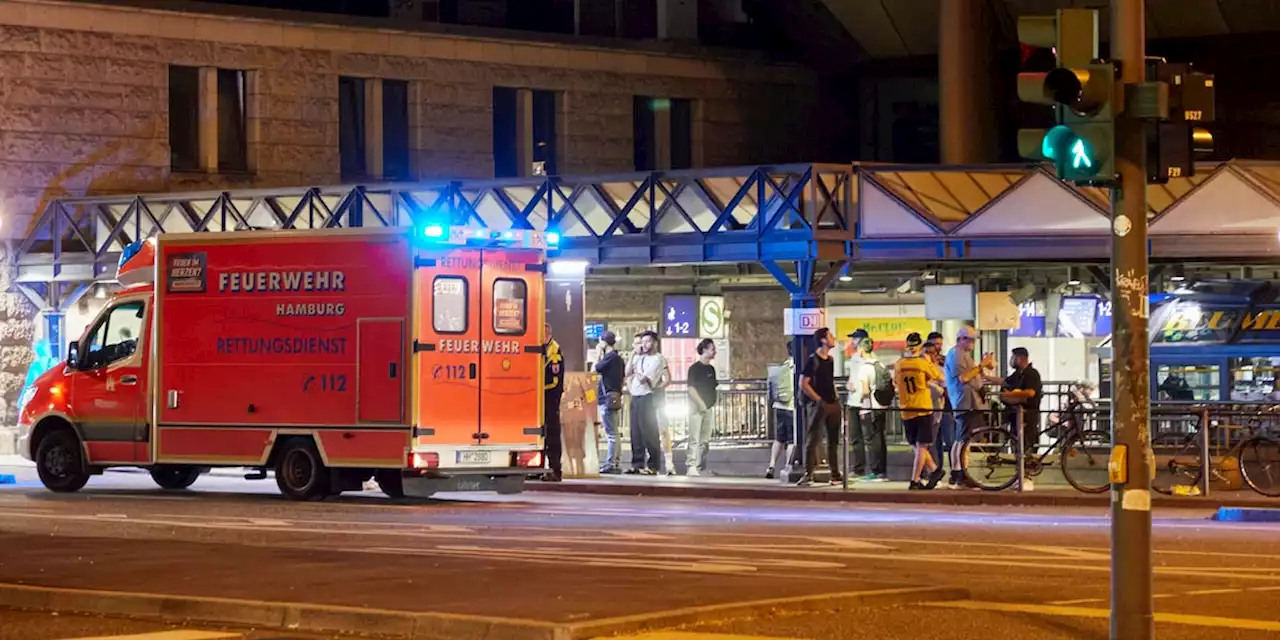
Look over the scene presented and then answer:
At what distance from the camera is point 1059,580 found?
14938mm

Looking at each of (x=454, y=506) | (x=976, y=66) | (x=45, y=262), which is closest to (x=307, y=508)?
(x=454, y=506)

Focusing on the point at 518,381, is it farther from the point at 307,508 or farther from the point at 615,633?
the point at 615,633

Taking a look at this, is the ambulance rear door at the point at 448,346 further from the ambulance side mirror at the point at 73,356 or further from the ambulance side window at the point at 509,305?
the ambulance side mirror at the point at 73,356

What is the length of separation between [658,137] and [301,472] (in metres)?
20.9

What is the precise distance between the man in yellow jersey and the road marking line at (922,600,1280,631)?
12.4 m

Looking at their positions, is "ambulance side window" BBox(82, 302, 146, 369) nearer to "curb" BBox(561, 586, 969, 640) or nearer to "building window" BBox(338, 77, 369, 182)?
"curb" BBox(561, 586, 969, 640)

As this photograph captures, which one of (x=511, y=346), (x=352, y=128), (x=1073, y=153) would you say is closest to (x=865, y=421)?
(x=511, y=346)

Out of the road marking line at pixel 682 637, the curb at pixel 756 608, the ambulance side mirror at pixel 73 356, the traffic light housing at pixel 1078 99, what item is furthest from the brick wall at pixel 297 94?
the traffic light housing at pixel 1078 99

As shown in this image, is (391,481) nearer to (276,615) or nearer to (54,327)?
(276,615)

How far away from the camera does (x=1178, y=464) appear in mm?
25656

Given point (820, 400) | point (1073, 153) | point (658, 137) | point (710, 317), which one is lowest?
point (820, 400)

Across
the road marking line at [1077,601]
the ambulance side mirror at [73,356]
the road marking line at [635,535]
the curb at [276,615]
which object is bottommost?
the road marking line at [1077,601]

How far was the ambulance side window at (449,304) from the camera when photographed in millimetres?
22781

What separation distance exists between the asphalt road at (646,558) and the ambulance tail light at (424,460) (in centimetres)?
52
